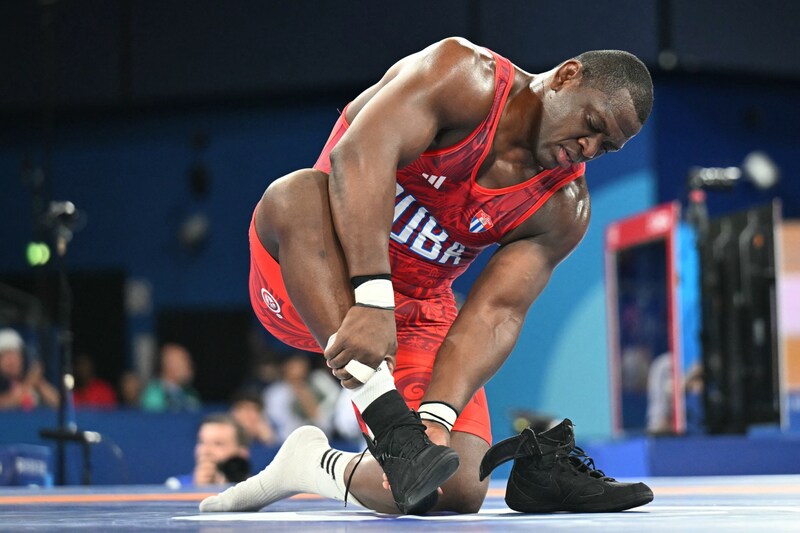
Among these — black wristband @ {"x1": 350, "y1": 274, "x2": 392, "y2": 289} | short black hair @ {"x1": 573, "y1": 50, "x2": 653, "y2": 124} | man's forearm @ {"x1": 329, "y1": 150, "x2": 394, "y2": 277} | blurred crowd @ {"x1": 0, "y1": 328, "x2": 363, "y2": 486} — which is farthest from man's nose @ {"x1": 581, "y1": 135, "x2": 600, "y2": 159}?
blurred crowd @ {"x1": 0, "y1": 328, "x2": 363, "y2": 486}

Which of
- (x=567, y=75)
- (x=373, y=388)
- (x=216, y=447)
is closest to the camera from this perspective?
(x=373, y=388)

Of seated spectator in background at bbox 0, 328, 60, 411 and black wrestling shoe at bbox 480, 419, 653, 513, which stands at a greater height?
seated spectator in background at bbox 0, 328, 60, 411

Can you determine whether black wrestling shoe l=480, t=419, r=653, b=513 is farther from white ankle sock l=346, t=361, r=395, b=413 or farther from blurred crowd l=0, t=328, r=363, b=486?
blurred crowd l=0, t=328, r=363, b=486

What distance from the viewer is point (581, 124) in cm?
251

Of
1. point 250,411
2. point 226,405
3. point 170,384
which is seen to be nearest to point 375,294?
point 250,411

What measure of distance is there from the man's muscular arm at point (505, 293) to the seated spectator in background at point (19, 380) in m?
4.10

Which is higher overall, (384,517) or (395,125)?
(395,125)

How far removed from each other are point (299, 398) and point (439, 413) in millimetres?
4732

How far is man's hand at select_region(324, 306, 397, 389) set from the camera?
83.6 inches

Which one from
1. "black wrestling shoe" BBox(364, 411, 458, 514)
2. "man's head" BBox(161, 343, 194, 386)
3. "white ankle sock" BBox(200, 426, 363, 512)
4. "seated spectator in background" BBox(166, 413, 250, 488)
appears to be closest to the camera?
"black wrestling shoe" BBox(364, 411, 458, 514)

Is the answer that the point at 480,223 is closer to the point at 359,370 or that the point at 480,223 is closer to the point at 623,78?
the point at 623,78

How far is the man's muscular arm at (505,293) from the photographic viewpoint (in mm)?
2684

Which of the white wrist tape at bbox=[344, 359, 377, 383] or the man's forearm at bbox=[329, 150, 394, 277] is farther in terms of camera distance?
the man's forearm at bbox=[329, 150, 394, 277]

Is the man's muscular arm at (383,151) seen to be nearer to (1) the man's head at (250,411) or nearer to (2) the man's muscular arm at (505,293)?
(2) the man's muscular arm at (505,293)
